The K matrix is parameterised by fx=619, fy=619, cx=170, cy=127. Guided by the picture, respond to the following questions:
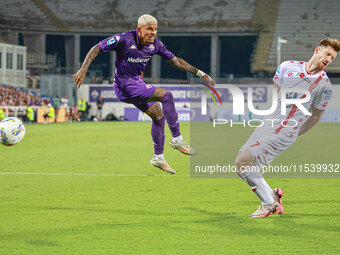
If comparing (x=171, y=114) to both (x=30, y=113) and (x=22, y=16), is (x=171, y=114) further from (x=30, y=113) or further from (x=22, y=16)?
(x=22, y=16)

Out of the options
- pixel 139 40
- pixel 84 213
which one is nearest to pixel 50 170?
pixel 84 213

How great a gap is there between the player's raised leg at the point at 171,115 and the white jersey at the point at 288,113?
1.34 meters

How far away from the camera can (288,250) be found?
6648mm

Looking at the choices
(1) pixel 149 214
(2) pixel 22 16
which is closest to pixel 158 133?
(1) pixel 149 214

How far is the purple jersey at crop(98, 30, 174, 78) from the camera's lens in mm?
8477

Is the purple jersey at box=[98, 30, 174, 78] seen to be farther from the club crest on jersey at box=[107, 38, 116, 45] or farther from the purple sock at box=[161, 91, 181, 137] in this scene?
the purple sock at box=[161, 91, 181, 137]

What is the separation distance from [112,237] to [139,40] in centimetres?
284

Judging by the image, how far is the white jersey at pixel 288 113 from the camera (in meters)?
7.46

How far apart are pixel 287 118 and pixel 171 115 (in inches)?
82.1

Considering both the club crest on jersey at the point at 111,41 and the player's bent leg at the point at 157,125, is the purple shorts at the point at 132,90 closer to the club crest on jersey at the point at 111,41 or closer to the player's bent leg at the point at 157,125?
the player's bent leg at the point at 157,125

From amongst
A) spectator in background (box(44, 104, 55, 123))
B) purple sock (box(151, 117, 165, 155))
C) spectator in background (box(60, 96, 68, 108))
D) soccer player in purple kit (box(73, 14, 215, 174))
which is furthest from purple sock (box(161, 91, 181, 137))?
spectator in background (box(60, 96, 68, 108))

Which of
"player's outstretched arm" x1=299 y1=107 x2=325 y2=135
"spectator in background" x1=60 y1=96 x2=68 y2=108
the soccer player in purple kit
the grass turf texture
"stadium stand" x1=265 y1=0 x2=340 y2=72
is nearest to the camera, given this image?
the grass turf texture

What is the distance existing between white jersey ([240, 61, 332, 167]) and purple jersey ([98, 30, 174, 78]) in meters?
1.94

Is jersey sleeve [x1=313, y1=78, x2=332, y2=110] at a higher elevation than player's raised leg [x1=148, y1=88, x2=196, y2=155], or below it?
higher
